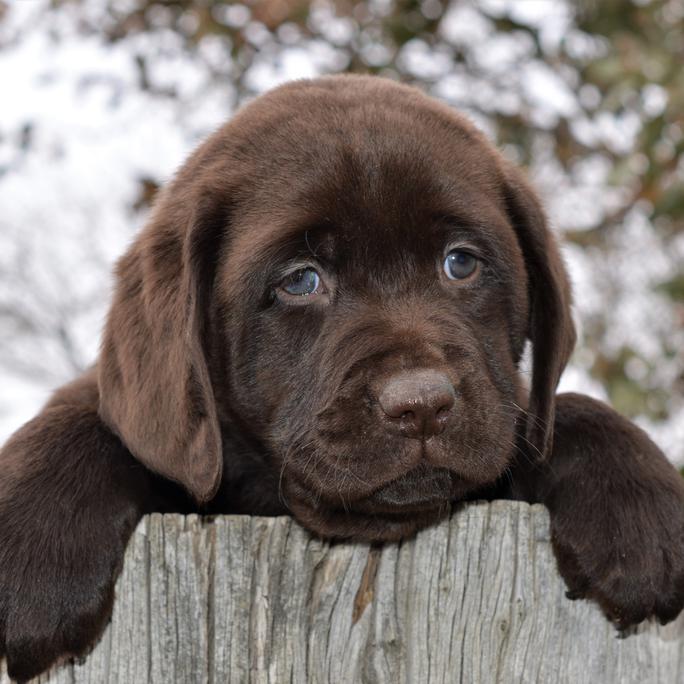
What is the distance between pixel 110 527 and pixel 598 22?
14.5 feet

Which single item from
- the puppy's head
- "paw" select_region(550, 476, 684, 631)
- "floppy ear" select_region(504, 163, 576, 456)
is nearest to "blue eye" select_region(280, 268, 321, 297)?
the puppy's head

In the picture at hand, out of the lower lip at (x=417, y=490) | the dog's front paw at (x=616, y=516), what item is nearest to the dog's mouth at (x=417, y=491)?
the lower lip at (x=417, y=490)

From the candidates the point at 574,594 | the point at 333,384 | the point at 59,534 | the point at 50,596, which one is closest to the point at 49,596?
the point at 50,596

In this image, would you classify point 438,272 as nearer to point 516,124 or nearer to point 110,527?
point 110,527

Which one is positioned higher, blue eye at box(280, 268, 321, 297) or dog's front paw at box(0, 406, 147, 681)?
blue eye at box(280, 268, 321, 297)

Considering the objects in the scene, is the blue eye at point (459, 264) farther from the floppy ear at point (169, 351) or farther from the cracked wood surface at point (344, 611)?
the cracked wood surface at point (344, 611)

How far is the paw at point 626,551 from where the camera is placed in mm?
2471

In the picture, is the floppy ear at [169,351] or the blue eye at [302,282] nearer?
the floppy ear at [169,351]

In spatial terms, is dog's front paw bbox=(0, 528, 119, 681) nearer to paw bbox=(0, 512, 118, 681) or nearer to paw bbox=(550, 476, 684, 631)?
paw bbox=(0, 512, 118, 681)

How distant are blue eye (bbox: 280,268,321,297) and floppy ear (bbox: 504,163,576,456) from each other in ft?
2.51

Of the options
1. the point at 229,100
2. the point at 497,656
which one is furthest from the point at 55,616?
the point at 229,100

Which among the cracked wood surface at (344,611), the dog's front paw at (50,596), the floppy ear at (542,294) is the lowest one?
the dog's front paw at (50,596)

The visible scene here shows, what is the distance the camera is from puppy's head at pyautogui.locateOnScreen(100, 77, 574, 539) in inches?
103

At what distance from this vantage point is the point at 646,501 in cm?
274
